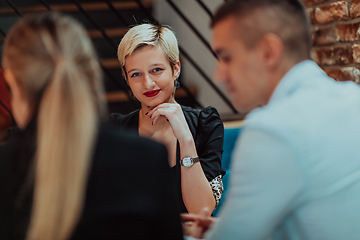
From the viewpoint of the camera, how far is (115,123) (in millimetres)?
1608

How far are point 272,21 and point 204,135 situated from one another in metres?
0.71

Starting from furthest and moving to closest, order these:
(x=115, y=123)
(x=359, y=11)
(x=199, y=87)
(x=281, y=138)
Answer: (x=199, y=87), (x=359, y=11), (x=115, y=123), (x=281, y=138)

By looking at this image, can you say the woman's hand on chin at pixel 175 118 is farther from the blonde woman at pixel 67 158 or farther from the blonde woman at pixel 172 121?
the blonde woman at pixel 67 158

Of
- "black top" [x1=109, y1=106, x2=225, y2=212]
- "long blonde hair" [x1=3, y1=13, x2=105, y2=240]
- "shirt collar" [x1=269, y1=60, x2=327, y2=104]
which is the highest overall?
"long blonde hair" [x1=3, y1=13, x2=105, y2=240]

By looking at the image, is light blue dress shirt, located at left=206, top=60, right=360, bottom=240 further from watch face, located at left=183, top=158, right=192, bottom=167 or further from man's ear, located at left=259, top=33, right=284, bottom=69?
watch face, located at left=183, top=158, right=192, bottom=167

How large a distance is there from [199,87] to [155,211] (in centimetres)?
270

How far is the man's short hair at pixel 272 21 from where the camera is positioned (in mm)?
814

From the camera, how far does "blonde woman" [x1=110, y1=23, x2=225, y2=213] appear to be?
128 centimetres

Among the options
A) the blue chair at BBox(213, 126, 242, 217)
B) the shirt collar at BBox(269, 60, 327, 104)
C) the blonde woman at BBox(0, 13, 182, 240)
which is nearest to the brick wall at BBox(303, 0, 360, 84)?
the blue chair at BBox(213, 126, 242, 217)

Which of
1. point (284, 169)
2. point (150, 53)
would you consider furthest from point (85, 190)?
point (150, 53)

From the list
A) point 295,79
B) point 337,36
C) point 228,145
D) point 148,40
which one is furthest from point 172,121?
point 337,36

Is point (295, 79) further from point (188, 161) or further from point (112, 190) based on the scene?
point (188, 161)

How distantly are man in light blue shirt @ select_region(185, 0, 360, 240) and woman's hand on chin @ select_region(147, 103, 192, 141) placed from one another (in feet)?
1.47

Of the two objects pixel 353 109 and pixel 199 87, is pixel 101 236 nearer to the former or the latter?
pixel 353 109
